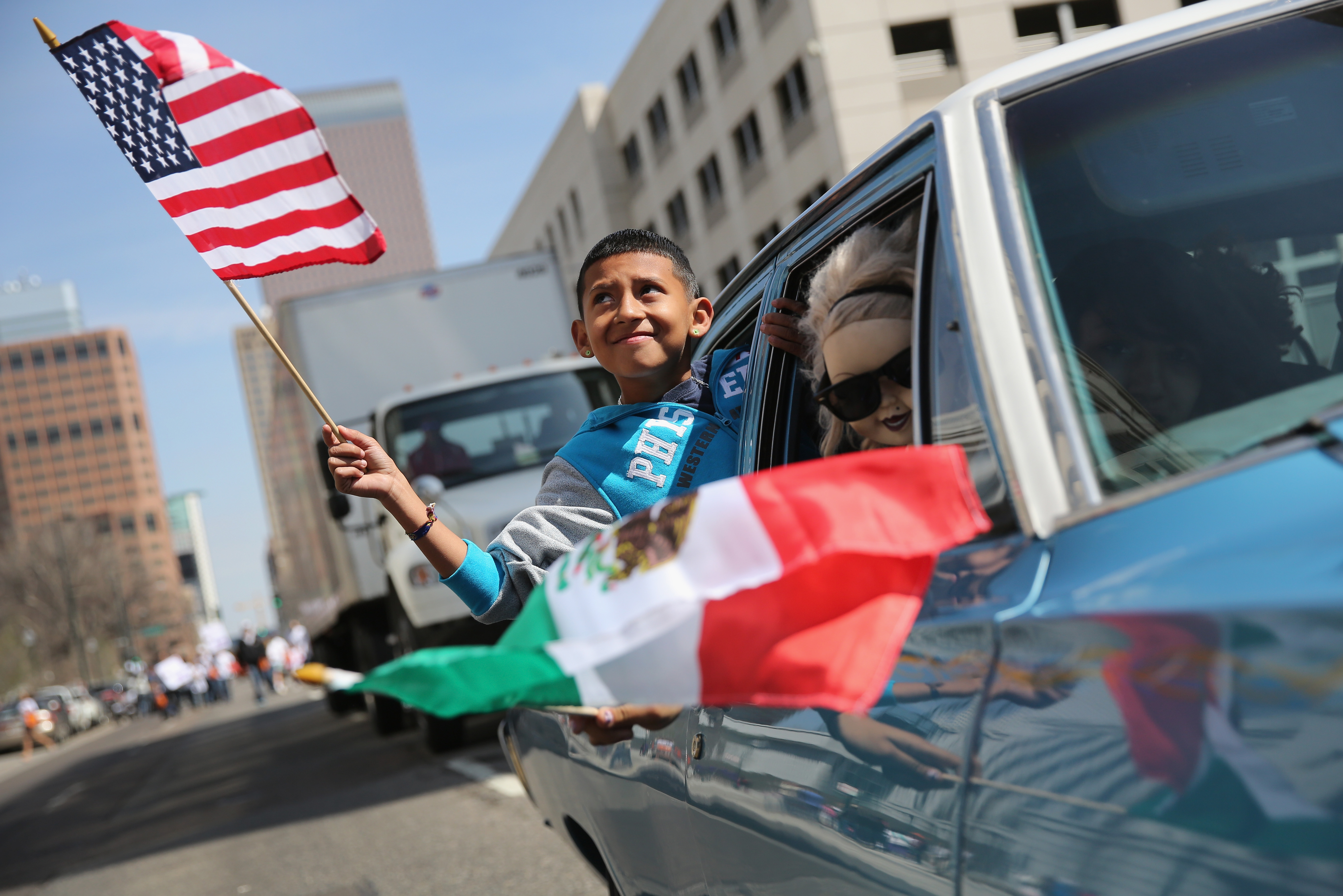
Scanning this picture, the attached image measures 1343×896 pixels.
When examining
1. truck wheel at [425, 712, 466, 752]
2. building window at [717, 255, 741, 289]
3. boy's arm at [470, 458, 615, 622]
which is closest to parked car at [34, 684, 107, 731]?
building window at [717, 255, 741, 289]

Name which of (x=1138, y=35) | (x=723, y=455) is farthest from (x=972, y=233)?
(x=723, y=455)

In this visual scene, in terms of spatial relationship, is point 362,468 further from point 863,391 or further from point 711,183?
point 711,183

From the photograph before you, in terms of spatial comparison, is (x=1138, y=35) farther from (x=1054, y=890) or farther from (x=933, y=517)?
(x=1054, y=890)

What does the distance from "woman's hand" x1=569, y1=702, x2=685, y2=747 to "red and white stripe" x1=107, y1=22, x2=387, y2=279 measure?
1.64m

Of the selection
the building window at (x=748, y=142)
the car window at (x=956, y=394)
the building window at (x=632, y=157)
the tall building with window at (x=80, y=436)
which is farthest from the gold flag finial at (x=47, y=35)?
the tall building with window at (x=80, y=436)

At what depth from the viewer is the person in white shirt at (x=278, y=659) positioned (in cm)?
4178

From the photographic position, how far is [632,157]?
36625 millimetres

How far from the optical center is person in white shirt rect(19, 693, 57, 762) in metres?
34.8

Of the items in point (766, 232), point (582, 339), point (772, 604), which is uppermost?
point (766, 232)

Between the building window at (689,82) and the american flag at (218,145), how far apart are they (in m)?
28.9

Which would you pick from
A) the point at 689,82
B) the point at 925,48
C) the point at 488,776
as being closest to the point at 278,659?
the point at 689,82

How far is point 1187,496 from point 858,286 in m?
0.98

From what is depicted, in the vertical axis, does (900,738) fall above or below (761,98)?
below

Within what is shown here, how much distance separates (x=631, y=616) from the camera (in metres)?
1.34
